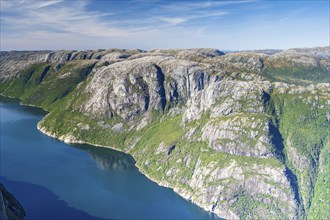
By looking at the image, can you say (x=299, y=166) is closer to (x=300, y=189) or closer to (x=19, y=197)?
(x=300, y=189)

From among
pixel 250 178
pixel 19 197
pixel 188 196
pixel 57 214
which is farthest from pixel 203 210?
pixel 19 197

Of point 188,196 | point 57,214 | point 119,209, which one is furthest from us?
point 188,196

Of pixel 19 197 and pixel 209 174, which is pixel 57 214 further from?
pixel 209 174

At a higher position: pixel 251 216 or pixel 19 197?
pixel 19 197

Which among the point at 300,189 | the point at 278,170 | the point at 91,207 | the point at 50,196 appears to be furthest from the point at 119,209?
the point at 300,189

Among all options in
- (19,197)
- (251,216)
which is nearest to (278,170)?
(251,216)

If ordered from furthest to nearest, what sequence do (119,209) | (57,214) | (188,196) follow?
(188,196) < (119,209) < (57,214)

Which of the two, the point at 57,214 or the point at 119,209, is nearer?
the point at 57,214

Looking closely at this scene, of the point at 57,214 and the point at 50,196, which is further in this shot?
the point at 50,196

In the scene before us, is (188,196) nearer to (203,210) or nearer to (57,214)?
(203,210)
